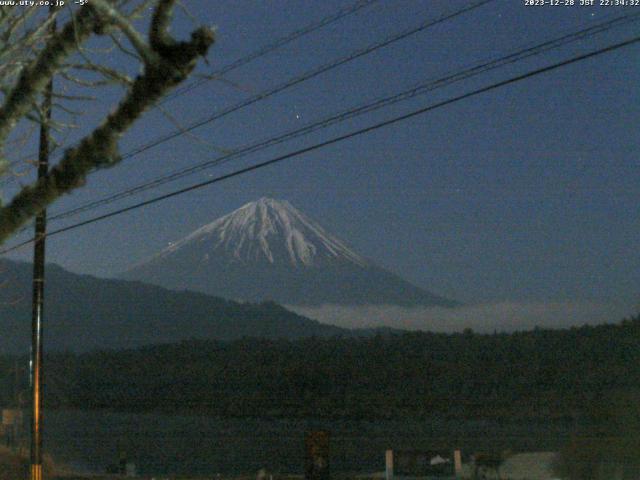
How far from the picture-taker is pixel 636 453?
29812 millimetres

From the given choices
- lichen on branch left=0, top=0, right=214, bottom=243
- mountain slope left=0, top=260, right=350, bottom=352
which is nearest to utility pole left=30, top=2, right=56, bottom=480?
lichen on branch left=0, top=0, right=214, bottom=243

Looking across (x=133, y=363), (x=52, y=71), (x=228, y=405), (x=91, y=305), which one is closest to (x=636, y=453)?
(x=52, y=71)

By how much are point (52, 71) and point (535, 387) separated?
188 ft

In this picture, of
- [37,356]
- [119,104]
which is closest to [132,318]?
[37,356]

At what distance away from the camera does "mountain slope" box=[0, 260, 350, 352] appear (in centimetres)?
12988

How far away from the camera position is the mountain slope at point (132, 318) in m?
130

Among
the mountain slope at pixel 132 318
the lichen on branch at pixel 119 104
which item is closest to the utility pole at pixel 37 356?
the lichen on branch at pixel 119 104

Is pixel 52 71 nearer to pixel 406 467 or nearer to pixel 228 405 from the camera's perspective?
pixel 406 467

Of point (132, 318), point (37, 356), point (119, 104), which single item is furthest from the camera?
Answer: point (132, 318)

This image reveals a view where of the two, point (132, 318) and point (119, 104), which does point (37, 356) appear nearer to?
point (119, 104)

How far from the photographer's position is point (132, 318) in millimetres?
153250

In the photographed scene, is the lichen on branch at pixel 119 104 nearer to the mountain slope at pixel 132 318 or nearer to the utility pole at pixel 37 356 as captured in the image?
the utility pole at pixel 37 356

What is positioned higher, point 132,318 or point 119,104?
point 132,318

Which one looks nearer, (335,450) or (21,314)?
(335,450)
